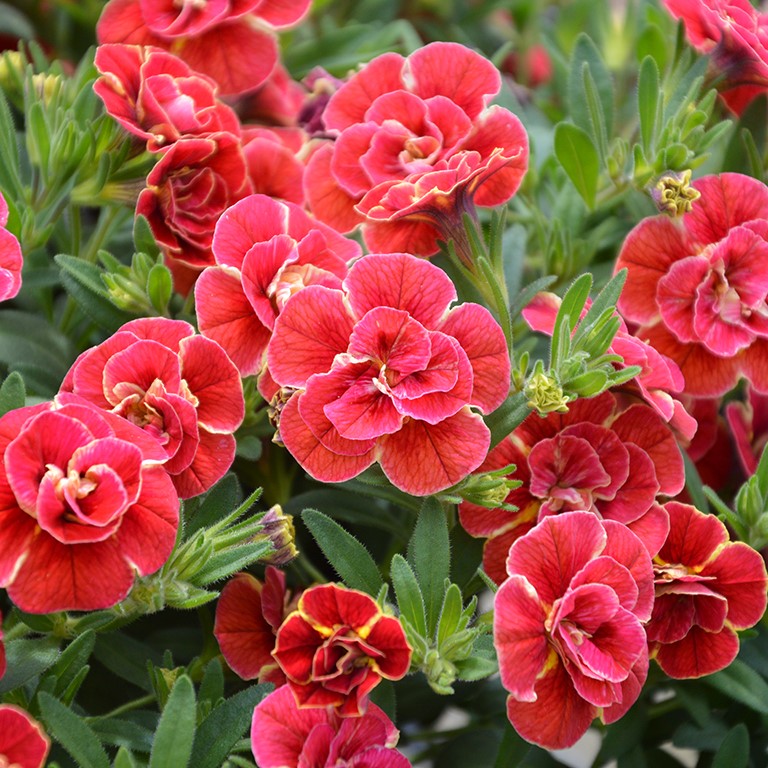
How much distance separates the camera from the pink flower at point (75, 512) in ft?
2.31

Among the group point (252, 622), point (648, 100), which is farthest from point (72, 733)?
point (648, 100)

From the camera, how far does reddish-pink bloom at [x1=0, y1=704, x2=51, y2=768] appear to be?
727mm

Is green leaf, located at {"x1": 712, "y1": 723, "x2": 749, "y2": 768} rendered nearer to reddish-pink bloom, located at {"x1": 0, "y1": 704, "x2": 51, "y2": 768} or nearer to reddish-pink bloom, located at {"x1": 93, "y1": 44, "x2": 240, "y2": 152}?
reddish-pink bloom, located at {"x1": 0, "y1": 704, "x2": 51, "y2": 768}

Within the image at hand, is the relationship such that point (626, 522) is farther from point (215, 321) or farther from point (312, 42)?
point (312, 42)

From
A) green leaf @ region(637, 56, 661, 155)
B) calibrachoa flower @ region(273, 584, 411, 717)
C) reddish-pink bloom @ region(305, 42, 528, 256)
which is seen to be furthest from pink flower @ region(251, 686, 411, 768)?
green leaf @ region(637, 56, 661, 155)

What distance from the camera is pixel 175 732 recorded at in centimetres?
75

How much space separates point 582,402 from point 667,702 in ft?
1.20

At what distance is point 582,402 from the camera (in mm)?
889

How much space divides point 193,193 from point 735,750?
0.72 m

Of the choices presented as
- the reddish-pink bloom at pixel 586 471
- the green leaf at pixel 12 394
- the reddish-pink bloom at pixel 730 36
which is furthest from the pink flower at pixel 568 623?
the reddish-pink bloom at pixel 730 36

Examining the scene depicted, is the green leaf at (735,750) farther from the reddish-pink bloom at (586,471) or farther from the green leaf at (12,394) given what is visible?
the green leaf at (12,394)

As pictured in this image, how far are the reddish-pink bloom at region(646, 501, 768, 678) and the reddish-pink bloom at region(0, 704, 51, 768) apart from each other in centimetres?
49

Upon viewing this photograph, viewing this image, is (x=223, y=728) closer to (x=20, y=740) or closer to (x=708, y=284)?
(x=20, y=740)

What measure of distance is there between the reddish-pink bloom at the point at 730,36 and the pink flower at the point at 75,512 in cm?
68
